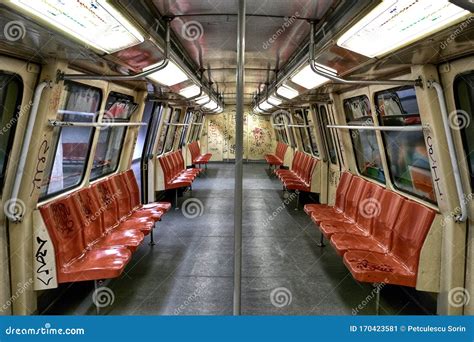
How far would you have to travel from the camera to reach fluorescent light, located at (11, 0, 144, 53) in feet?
6.23

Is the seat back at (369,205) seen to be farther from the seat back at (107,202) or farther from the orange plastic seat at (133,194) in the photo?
the seat back at (107,202)

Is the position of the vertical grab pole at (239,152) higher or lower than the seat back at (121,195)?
higher

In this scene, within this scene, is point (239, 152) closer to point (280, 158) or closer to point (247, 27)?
point (247, 27)

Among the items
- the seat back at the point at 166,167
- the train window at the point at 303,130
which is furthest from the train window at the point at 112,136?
the train window at the point at 303,130

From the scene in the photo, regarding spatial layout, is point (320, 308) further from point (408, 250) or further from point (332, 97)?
point (332, 97)

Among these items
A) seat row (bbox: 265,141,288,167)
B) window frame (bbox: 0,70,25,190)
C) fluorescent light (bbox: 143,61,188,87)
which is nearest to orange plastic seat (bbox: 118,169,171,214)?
fluorescent light (bbox: 143,61,188,87)

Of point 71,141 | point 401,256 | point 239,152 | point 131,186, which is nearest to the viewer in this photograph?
point 239,152

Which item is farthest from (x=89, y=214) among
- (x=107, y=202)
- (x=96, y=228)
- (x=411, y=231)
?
(x=411, y=231)

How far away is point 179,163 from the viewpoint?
417 inches

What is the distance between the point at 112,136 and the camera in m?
6.07

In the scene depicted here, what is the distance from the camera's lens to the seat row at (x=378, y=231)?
11.2 feet

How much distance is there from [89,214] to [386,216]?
3409mm

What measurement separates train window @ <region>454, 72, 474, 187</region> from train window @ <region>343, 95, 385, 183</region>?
208 centimetres

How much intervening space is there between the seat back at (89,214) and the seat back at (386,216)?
328 centimetres
